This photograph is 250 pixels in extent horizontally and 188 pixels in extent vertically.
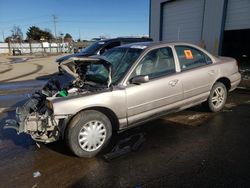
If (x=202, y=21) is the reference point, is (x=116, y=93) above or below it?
below

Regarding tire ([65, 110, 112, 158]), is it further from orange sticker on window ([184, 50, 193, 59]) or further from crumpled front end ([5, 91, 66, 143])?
orange sticker on window ([184, 50, 193, 59])

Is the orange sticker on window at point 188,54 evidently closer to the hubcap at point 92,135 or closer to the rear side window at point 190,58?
the rear side window at point 190,58

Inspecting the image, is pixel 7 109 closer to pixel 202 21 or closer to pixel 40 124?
pixel 40 124

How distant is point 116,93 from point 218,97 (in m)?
2.78

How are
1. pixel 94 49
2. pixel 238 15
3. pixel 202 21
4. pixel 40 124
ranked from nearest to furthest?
pixel 40 124
pixel 94 49
pixel 238 15
pixel 202 21

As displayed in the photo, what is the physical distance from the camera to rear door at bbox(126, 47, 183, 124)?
12.4ft

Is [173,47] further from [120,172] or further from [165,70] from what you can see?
[120,172]

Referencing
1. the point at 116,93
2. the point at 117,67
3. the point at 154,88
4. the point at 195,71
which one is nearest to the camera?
the point at 116,93

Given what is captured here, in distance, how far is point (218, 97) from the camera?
5203 millimetres

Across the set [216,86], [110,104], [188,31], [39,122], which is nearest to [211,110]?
[216,86]

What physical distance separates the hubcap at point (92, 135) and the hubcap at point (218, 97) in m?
2.86

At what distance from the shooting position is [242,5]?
35.7 feet

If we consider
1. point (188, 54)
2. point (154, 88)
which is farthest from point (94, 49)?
point (154, 88)

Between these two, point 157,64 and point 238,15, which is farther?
point 238,15
